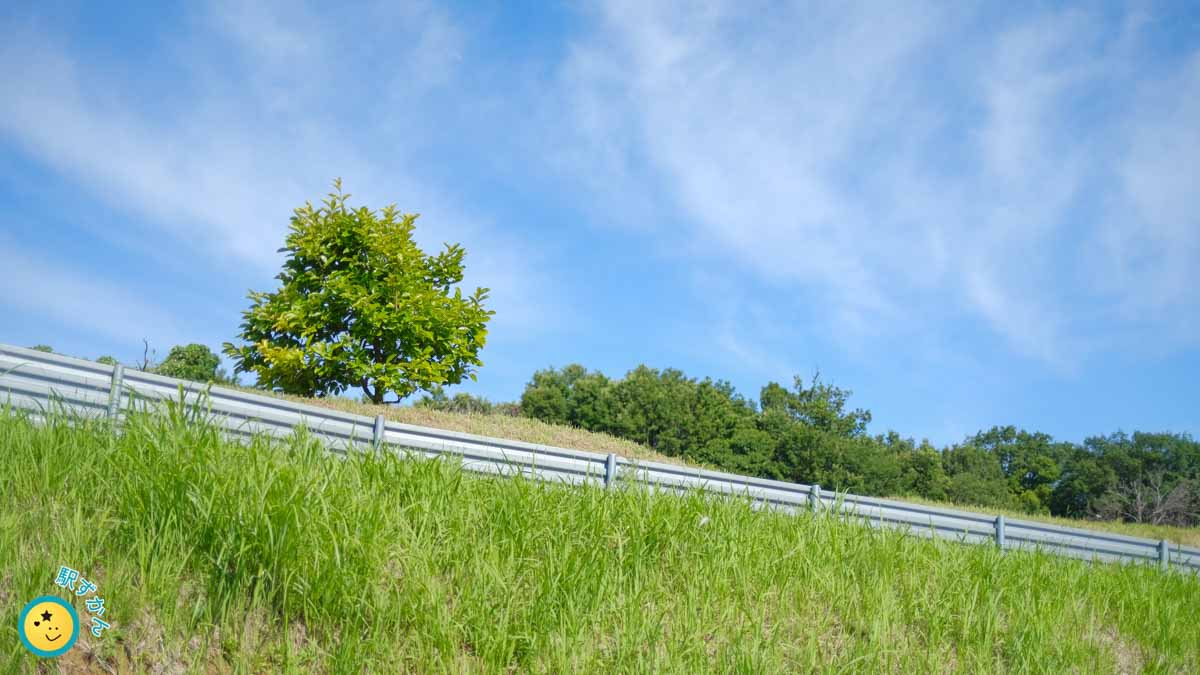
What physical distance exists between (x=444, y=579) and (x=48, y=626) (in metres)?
2.23

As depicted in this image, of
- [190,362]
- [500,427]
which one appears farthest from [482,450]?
[190,362]

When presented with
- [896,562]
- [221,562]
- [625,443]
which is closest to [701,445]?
[625,443]

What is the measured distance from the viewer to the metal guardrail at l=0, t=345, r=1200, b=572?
794 cm

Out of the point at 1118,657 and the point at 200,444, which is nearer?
the point at 200,444

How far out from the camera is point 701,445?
55.5 metres

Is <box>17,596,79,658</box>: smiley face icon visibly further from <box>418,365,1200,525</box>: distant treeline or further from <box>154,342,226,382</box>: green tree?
<box>154,342,226,382</box>: green tree

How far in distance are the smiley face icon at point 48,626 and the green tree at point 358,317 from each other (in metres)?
20.0

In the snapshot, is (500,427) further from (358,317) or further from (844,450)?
(844,450)

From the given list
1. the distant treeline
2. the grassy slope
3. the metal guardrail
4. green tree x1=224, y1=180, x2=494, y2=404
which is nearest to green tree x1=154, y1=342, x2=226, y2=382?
the distant treeline

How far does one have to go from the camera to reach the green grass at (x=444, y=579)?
14.8 feet

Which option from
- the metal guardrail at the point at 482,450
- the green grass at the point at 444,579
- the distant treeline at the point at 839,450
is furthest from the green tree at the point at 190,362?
the green grass at the point at 444,579

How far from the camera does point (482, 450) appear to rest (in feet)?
40.0

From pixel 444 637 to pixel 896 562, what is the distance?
4.61m

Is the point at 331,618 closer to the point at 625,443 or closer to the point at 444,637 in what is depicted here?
the point at 444,637
